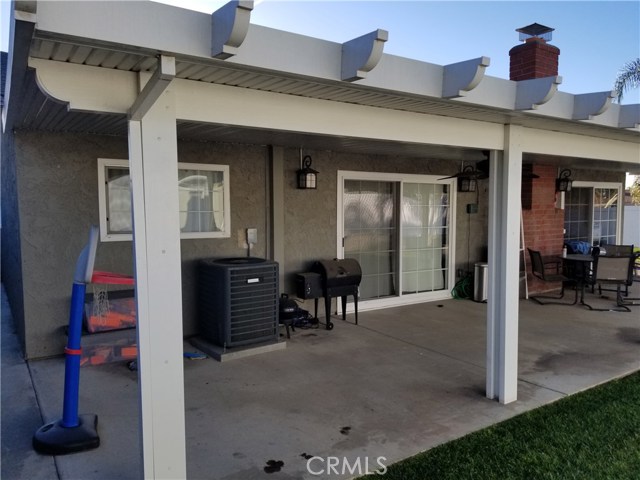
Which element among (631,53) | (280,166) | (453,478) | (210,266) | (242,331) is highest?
(631,53)

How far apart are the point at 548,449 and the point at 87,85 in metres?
3.47

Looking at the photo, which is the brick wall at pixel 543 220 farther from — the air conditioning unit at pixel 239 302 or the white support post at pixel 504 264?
the air conditioning unit at pixel 239 302

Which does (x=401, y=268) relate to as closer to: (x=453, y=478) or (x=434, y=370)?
(x=434, y=370)

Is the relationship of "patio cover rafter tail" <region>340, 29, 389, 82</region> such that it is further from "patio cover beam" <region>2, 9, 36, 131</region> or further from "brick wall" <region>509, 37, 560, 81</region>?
"brick wall" <region>509, 37, 560, 81</region>

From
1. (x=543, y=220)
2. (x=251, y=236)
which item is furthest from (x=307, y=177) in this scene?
(x=543, y=220)

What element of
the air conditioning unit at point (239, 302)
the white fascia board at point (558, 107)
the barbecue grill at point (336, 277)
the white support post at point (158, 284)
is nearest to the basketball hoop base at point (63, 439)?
the white support post at point (158, 284)

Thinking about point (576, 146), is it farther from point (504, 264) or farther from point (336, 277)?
point (336, 277)

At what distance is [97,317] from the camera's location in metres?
5.09

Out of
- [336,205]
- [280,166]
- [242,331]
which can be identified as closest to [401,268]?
[336,205]

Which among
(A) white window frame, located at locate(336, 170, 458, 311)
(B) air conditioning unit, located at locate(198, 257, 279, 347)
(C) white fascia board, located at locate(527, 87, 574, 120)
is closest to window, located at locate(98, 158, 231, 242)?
(B) air conditioning unit, located at locate(198, 257, 279, 347)

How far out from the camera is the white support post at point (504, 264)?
13.2 ft

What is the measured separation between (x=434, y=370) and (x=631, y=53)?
48.4 feet

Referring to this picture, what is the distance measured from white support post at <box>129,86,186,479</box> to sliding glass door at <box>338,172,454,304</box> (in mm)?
4733

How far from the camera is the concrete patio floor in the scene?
126 inches
